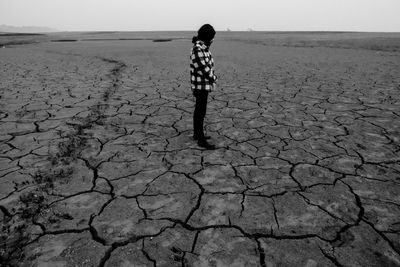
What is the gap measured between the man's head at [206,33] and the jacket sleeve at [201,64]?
11cm

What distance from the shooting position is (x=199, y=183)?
8.11 feet

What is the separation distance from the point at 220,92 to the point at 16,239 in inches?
176

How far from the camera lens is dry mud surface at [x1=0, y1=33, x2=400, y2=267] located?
69.0 inches

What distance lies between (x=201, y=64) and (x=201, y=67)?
30mm

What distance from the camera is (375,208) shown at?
210 cm

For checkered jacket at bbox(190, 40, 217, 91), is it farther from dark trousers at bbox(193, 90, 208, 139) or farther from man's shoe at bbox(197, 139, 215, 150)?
Result: man's shoe at bbox(197, 139, 215, 150)

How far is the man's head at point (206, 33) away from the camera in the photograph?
8.79ft

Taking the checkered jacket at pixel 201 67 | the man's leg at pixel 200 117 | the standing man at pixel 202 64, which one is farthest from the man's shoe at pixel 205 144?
the checkered jacket at pixel 201 67

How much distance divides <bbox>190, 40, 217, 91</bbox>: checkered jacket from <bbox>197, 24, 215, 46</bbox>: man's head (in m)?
0.04

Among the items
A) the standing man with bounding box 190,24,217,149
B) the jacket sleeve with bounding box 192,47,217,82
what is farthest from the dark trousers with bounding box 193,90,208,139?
the jacket sleeve with bounding box 192,47,217,82

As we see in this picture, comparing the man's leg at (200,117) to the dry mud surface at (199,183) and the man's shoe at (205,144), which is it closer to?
the man's shoe at (205,144)

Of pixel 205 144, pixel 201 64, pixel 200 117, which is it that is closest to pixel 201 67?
pixel 201 64

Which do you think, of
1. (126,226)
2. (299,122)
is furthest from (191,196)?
(299,122)

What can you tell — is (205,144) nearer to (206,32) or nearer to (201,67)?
(201,67)
